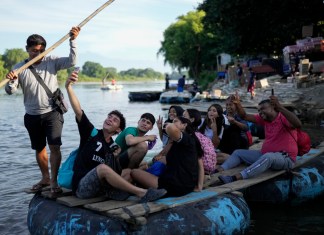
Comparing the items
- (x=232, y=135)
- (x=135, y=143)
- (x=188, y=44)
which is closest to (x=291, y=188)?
(x=232, y=135)

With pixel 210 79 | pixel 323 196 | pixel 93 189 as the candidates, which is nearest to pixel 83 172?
pixel 93 189

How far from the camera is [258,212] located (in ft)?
23.2

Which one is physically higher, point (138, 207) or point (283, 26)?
point (283, 26)

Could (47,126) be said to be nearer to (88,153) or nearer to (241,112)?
(88,153)

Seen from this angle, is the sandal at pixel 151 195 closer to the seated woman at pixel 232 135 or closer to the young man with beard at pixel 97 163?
the young man with beard at pixel 97 163

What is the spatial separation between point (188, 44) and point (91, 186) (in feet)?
168

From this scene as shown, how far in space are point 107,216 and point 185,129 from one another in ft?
5.00

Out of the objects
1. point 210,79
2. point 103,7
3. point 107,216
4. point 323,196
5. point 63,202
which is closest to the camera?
point 107,216

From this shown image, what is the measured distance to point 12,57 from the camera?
110 m

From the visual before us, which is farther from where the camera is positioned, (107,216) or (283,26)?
(283,26)

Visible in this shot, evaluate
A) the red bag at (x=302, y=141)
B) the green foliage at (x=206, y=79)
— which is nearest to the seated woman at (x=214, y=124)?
the red bag at (x=302, y=141)

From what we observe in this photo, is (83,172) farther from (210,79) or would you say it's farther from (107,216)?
(210,79)

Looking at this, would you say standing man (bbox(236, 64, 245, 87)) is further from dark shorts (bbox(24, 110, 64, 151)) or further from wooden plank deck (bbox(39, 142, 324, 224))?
dark shorts (bbox(24, 110, 64, 151))

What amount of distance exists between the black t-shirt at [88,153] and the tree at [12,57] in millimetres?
107234
